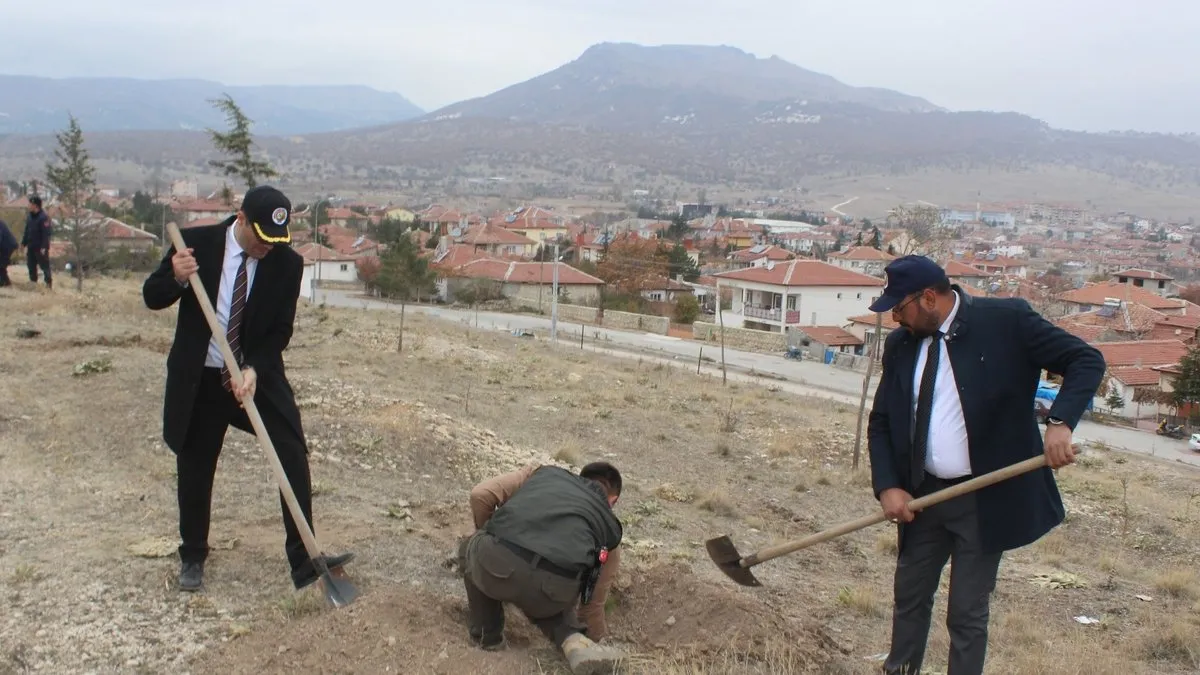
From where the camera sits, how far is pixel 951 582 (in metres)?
3.73

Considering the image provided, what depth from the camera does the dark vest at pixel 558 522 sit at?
3.77 meters

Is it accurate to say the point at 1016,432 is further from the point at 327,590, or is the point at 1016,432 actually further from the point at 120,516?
the point at 120,516

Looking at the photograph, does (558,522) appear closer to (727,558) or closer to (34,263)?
(727,558)

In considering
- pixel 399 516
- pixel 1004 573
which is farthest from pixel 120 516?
pixel 1004 573

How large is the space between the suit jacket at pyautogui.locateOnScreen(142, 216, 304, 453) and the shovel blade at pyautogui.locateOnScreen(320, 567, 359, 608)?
73cm

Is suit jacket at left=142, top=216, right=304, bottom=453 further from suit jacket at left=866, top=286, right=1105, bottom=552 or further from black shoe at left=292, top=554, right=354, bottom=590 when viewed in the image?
suit jacket at left=866, top=286, right=1105, bottom=552

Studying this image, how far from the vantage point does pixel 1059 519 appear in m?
3.67

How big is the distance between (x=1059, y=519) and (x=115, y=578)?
408cm

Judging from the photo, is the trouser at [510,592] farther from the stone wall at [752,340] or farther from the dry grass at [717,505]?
the stone wall at [752,340]

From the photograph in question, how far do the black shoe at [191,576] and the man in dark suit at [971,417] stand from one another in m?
3.07

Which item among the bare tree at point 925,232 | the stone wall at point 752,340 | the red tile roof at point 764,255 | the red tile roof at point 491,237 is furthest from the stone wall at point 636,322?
the red tile roof at point 491,237

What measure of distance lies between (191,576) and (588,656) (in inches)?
76.9

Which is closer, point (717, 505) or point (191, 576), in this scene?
point (191, 576)

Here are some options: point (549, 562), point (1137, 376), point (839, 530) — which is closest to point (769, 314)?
point (1137, 376)
